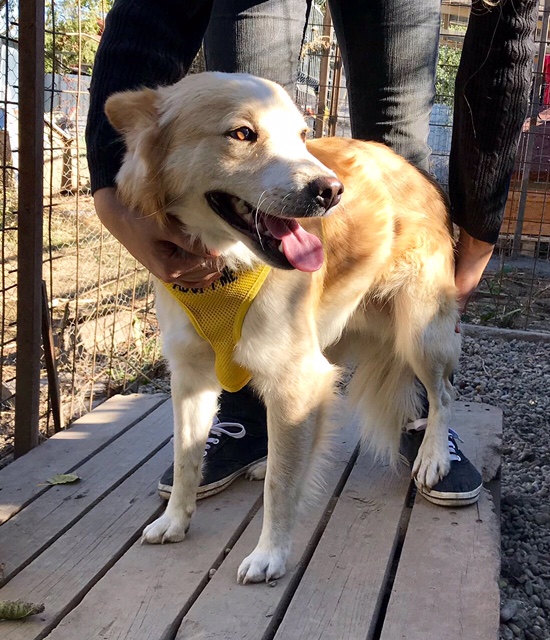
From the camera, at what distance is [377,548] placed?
1.97 meters

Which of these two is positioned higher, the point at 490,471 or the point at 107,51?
the point at 107,51

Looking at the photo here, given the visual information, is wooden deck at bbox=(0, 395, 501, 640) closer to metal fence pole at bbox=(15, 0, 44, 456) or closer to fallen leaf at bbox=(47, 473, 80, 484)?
fallen leaf at bbox=(47, 473, 80, 484)

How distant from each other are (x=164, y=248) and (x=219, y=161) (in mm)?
262

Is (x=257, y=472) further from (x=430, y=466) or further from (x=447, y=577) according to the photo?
(x=447, y=577)

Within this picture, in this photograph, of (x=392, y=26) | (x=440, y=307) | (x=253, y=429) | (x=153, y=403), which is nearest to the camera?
(x=392, y=26)

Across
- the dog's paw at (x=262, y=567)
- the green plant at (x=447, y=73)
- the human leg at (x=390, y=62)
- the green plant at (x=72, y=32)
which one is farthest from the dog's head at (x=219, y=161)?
the green plant at (x=447, y=73)

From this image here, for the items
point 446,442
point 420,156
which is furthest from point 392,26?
point 446,442

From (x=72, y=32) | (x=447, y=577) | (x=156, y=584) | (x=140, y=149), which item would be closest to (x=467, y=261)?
(x=447, y=577)

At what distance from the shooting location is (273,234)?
1.68 metres

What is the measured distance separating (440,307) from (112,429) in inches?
52.8

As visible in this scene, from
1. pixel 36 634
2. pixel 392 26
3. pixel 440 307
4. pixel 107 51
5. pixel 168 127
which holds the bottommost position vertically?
pixel 36 634

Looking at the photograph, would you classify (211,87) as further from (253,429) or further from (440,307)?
(253,429)

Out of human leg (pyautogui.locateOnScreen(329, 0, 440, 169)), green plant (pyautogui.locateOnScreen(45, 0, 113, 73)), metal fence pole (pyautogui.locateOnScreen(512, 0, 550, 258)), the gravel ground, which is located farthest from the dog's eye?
metal fence pole (pyautogui.locateOnScreen(512, 0, 550, 258))

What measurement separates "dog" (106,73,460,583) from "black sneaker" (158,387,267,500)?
218 mm
